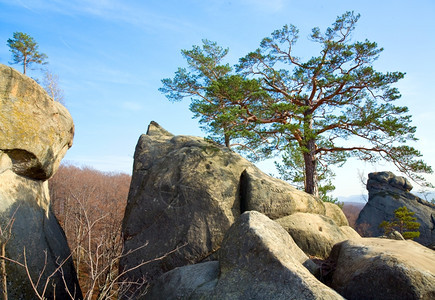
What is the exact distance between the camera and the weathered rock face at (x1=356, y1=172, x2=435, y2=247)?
83.3 ft

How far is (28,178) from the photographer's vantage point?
8547 mm

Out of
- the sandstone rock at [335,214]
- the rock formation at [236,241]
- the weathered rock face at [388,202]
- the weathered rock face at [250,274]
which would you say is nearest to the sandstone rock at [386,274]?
the rock formation at [236,241]

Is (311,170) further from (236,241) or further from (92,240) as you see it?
(92,240)

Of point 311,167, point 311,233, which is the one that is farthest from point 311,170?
point 311,233

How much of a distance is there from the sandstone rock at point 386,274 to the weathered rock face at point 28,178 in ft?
20.8

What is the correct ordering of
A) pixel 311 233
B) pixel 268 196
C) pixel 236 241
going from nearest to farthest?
pixel 236 241, pixel 311 233, pixel 268 196

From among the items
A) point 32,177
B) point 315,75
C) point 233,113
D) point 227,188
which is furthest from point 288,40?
point 32,177

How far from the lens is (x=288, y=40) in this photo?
52.1 ft

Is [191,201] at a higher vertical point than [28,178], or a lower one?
lower

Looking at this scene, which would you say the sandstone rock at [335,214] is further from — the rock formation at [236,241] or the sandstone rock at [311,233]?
the sandstone rock at [311,233]

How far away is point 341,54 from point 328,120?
3.03 m

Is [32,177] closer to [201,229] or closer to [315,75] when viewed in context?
[201,229]

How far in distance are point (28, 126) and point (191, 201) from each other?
4593mm

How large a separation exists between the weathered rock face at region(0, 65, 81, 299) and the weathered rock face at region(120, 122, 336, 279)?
2.03 meters
